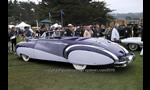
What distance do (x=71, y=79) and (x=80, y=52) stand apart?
1.01 m

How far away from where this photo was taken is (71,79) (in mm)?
4648

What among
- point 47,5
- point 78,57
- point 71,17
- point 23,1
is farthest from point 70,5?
point 23,1

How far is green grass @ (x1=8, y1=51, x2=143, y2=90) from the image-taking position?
409 centimetres

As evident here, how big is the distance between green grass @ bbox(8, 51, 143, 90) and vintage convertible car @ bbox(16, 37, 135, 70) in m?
0.39

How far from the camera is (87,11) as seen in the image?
28234 millimetres

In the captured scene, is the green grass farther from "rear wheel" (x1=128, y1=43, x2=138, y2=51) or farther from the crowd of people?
"rear wheel" (x1=128, y1=43, x2=138, y2=51)

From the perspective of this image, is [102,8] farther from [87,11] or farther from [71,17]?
[71,17]

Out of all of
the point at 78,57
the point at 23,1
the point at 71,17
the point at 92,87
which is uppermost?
the point at 23,1

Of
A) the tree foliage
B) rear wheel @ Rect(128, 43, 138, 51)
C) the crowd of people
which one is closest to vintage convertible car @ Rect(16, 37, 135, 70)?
the crowd of people
